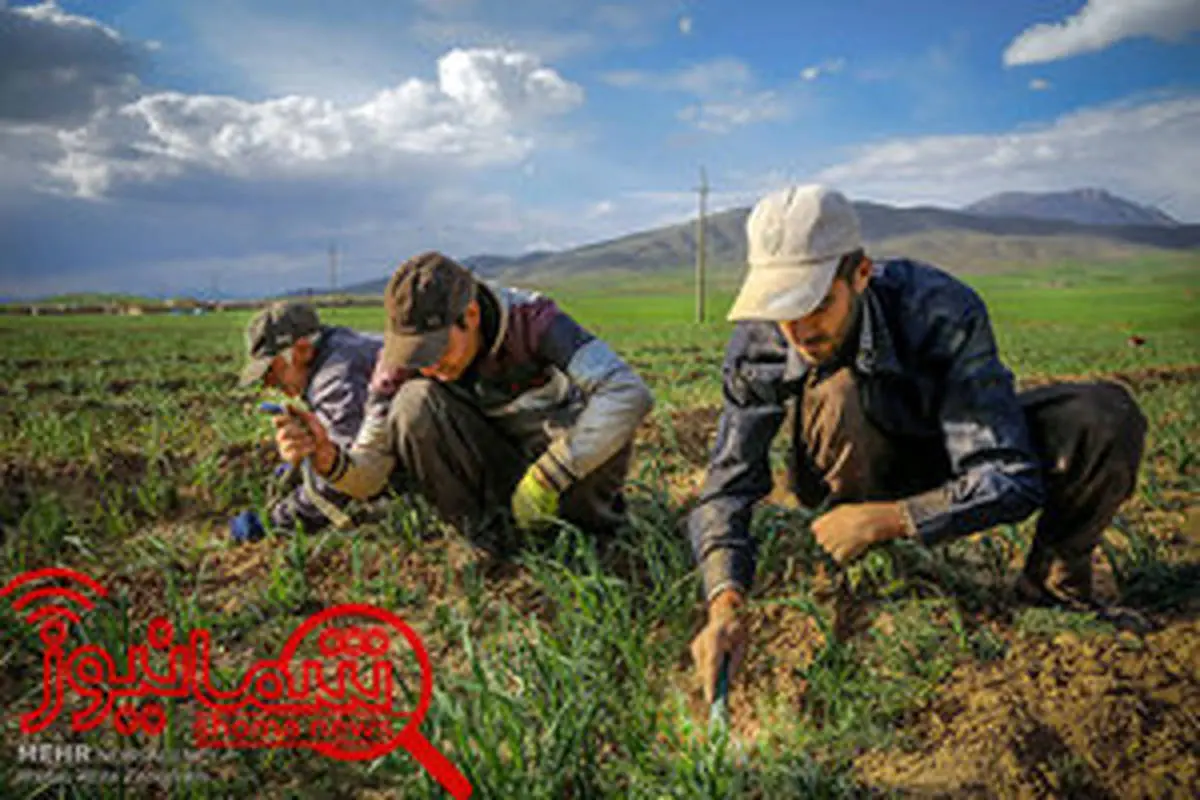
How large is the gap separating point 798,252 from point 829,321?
0.23 meters

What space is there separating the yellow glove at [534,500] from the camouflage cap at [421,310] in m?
0.58

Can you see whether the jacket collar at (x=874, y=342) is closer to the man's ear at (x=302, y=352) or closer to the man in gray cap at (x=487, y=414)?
the man in gray cap at (x=487, y=414)

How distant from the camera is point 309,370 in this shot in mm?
3967

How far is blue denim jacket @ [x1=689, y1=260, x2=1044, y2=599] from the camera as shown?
199 centimetres

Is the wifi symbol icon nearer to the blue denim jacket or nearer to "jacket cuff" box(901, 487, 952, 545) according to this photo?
the blue denim jacket

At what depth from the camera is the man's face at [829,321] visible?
2084 millimetres

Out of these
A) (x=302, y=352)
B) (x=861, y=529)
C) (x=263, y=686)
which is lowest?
(x=263, y=686)

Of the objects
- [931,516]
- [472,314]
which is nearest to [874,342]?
[931,516]

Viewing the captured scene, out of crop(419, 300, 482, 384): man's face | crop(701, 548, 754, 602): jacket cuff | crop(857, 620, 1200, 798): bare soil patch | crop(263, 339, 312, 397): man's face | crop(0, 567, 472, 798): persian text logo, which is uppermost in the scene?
crop(419, 300, 482, 384): man's face

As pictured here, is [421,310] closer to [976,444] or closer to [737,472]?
[737,472]

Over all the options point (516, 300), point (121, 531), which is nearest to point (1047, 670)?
point (516, 300)

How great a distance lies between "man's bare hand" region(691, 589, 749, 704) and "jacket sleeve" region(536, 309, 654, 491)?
34.3 inches

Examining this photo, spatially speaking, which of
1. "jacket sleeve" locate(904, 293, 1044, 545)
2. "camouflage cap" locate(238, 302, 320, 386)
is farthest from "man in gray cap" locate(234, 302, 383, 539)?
"jacket sleeve" locate(904, 293, 1044, 545)

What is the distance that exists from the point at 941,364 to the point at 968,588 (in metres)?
0.79
